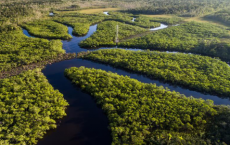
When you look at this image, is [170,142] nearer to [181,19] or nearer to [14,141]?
[14,141]

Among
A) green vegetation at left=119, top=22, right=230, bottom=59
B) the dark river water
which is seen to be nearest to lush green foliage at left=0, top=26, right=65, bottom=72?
the dark river water

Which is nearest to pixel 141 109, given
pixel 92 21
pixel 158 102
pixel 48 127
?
pixel 158 102

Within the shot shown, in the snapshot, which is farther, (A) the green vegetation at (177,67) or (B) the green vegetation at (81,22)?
(B) the green vegetation at (81,22)

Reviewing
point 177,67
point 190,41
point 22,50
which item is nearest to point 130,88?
point 177,67

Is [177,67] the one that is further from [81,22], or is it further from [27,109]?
[81,22]

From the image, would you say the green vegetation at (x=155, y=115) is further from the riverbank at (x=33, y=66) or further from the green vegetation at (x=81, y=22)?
the green vegetation at (x=81, y=22)

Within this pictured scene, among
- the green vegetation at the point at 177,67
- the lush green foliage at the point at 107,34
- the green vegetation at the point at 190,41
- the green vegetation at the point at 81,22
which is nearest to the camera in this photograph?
the green vegetation at the point at 177,67

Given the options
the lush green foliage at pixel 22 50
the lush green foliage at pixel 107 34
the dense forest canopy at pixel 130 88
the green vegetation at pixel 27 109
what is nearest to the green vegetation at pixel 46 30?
the dense forest canopy at pixel 130 88

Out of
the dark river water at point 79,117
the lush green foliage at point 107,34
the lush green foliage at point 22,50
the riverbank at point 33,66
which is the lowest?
the dark river water at point 79,117
